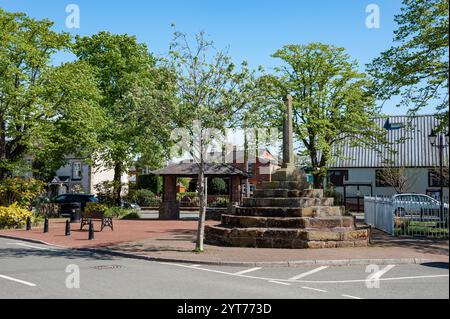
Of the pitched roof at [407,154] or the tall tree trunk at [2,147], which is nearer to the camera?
the tall tree trunk at [2,147]

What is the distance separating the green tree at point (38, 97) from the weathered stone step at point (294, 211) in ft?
49.8

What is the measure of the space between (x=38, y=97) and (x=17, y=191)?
5.63 metres

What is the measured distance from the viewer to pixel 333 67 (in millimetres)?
31484

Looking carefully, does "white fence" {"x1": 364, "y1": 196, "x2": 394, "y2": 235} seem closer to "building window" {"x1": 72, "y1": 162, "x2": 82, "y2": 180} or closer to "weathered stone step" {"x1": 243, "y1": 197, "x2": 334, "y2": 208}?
"weathered stone step" {"x1": 243, "y1": 197, "x2": 334, "y2": 208}

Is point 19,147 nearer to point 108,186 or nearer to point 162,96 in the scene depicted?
point 108,186

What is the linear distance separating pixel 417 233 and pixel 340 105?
13798 mm

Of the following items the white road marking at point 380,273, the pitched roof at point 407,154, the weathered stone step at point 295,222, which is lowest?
the white road marking at point 380,273

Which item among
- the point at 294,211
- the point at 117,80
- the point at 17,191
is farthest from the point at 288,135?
the point at 117,80

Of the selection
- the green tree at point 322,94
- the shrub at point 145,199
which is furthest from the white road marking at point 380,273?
the shrub at point 145,199

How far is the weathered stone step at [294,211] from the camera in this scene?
16.8 metres

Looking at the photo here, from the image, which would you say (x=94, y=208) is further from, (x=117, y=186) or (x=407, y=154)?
(x=407, y=154)

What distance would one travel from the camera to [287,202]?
1738cm

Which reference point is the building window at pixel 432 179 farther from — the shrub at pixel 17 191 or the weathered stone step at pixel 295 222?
the shrub at pixel 17 191

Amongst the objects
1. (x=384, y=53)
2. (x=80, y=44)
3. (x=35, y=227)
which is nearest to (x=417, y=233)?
(x=384, y=53)
